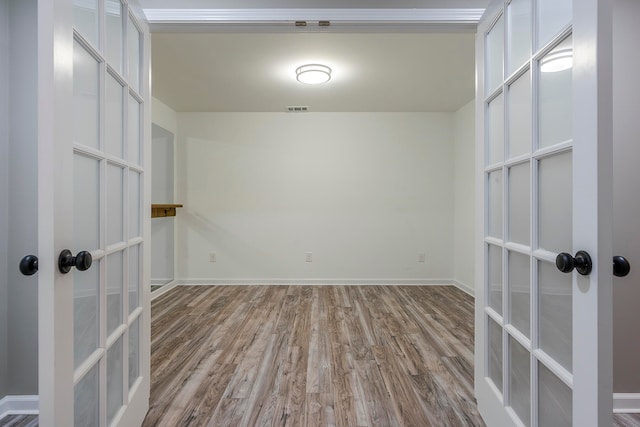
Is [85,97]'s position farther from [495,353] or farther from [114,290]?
[495,353]

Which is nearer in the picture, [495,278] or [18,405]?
[495,278]

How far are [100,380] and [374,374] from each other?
1.45 meters

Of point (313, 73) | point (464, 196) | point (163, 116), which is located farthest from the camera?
point (464, 196)

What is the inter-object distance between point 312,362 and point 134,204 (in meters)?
1.47

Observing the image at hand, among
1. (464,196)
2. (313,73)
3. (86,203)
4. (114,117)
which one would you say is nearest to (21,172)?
(114,117)

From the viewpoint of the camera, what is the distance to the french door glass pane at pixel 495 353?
1.26 metres

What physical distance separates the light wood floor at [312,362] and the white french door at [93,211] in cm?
43

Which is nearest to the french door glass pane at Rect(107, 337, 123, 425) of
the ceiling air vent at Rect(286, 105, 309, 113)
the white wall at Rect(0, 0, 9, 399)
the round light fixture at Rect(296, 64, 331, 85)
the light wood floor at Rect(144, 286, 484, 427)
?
the light wood floor at Rect(144, 286, 484, 427)

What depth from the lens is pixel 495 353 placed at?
4.27 ft

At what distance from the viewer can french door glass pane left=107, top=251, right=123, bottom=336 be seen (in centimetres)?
110

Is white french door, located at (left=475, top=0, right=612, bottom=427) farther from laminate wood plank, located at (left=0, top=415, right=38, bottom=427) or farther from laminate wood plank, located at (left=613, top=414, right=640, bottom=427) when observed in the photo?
laminate wood plank, located at (left=0, top=415, right=38, bottom=427)

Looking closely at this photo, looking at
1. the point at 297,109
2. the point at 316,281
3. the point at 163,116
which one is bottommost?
the point at 316,281

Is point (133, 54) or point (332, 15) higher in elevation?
point (332, 15)

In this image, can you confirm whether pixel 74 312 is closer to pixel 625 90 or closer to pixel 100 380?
pixel 100 380
